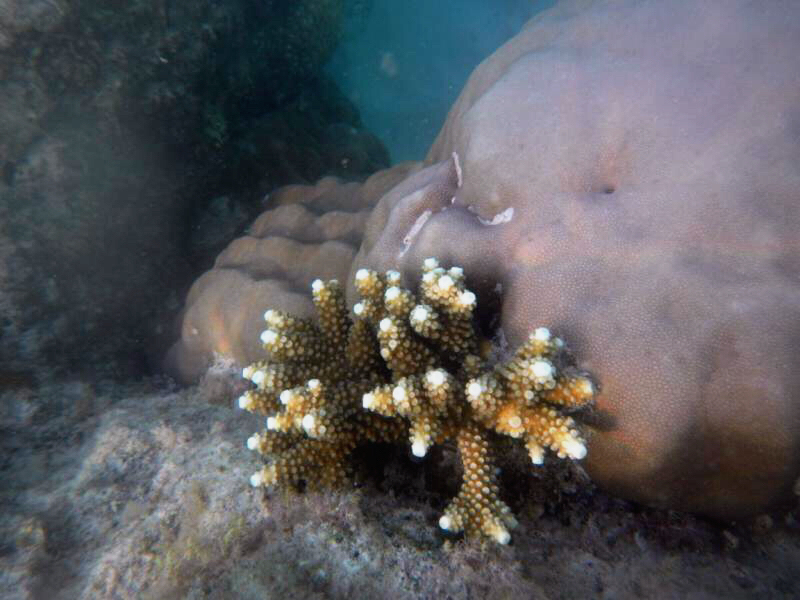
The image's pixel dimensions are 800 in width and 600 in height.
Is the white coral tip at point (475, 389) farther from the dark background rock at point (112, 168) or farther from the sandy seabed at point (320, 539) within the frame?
the dark background rock at point (112, 168)

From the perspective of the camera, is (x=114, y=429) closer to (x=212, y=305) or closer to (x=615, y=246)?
(x=212, y=305)

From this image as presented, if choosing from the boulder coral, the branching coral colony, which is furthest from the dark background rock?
the boulder coral

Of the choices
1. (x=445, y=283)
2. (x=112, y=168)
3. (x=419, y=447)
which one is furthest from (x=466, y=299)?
(x=112, y=168)

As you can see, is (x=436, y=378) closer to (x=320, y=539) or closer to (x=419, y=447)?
(x=419, y=447)

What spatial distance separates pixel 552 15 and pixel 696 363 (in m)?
3.61

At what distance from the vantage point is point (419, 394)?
2436 mm

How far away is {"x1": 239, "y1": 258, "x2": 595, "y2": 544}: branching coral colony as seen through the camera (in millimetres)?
2295

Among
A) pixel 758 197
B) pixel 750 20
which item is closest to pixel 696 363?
pixel 758 197

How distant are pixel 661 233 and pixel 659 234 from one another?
1 cm

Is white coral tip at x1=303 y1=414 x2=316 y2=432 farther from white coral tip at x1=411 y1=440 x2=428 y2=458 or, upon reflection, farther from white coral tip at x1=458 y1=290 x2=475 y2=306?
white coral tip at x1=458 y1=290 x2=475 y2=306

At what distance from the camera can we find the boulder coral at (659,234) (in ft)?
7.40

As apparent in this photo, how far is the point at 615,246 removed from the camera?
2.59 meters

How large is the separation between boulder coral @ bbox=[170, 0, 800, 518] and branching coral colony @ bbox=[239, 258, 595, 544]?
273 mm

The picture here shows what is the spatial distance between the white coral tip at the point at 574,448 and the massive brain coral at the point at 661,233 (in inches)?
10.3
